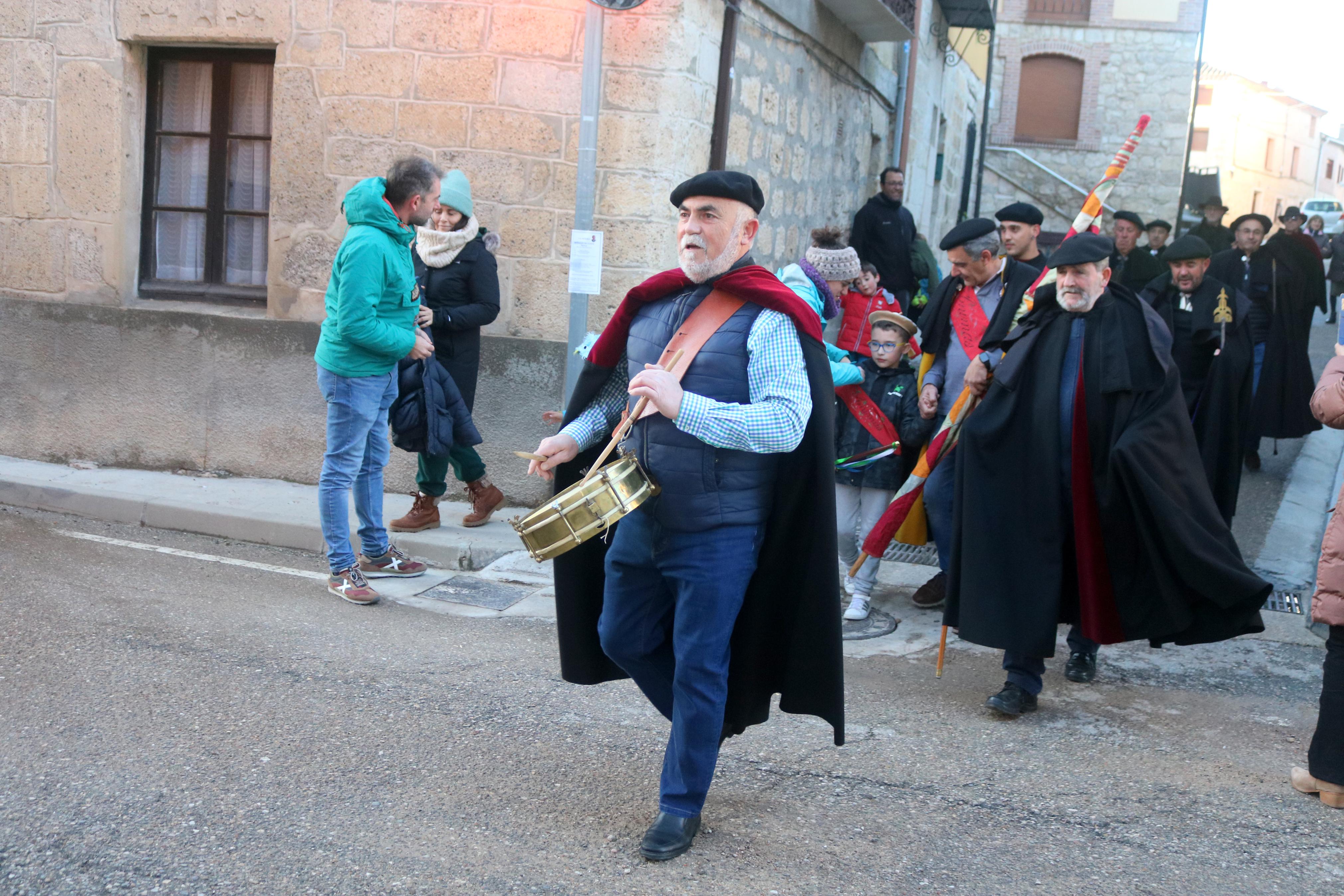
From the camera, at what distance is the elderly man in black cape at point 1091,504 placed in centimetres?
454

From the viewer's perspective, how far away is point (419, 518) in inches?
272

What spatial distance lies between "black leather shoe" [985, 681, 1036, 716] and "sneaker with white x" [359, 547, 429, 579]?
300cm

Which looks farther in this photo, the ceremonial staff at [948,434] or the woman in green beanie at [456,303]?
the woman in green beanie at [456,303]

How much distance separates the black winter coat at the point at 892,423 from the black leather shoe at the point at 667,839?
113 inches

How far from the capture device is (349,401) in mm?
5660

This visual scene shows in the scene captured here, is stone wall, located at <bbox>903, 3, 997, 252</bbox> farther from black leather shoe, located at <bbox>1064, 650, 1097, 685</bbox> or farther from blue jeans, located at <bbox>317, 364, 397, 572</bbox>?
black leather shoe, located at <bbox>1064, 650, 1097, 685</bbox>

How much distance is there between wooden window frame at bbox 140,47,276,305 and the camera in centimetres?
814

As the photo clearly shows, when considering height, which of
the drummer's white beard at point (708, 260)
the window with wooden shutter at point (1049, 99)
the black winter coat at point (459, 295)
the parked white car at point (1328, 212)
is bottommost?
the black winter coat at point (459, 295)

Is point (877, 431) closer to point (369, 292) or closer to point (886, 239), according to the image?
point (369, 292)

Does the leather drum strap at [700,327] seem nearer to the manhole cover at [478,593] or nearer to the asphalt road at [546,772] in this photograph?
the asphalt road at [546,772]

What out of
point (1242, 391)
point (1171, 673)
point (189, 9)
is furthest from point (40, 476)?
point (1242, 391)

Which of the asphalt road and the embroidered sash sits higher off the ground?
the embroidered sash

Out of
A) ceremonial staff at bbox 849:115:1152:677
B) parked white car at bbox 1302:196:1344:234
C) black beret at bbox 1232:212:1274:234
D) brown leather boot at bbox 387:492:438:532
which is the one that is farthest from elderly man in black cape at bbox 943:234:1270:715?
parked white car at bbox 1302:196:1344:234

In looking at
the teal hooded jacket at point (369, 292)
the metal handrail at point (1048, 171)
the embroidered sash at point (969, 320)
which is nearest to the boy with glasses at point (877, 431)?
the embroidered sash at point (969, 320)
